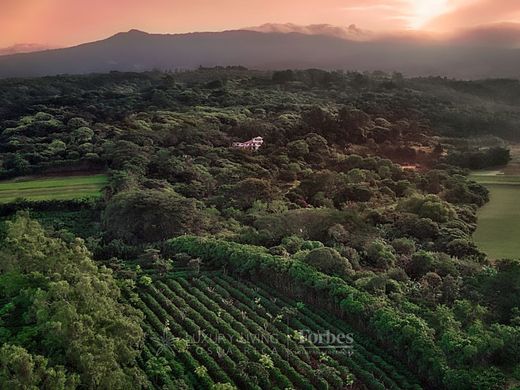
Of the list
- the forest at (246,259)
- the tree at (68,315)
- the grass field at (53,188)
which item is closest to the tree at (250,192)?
the forest at (246,259)

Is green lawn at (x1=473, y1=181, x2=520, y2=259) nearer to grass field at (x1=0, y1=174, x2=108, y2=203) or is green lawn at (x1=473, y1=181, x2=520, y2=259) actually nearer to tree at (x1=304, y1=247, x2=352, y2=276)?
tree at (x1=304, y1=247, x2=352, y2=276)

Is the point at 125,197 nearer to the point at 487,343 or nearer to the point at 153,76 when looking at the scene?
the point at 487,343

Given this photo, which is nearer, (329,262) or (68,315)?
(68,315)

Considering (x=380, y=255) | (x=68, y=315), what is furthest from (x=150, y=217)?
(x=68, y=315)

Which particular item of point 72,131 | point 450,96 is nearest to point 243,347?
point 72,131

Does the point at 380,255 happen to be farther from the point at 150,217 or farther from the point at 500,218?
the point at 150,217

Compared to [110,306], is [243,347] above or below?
below

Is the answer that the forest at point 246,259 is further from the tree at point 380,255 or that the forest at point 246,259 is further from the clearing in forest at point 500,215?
the clearing in forest at point 500,215
